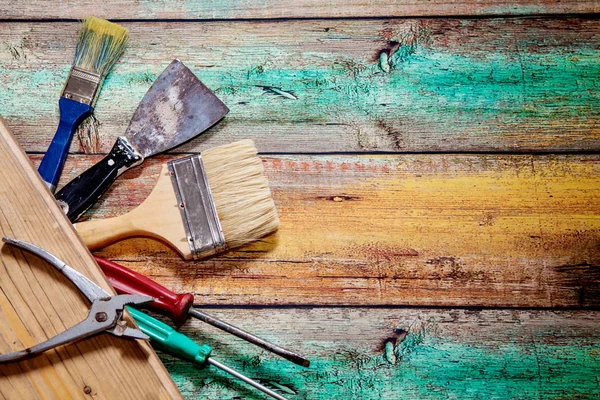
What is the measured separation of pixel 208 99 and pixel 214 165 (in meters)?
0.14

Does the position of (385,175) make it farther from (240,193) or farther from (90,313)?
(90,313)

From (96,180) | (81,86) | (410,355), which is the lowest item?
(410,355)

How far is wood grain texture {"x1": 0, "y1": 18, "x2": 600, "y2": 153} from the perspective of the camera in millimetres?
1079

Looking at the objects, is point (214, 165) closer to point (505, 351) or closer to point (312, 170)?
point (312, 170)

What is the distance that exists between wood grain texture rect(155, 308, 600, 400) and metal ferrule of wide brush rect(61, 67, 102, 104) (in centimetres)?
46

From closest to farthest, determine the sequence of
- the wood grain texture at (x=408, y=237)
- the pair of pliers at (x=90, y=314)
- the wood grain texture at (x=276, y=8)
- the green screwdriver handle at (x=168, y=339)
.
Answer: the pair of pliers at (x=90, y=314)
the green screwdriver handle at (x=168, y=339)
the wood grain texture at (x=408, y=237)
the wood grain texture at (x=276, y=8)

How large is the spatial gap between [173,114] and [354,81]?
0.35 m

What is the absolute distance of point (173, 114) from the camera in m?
1.05

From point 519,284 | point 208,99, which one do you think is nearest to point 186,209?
point 208,99

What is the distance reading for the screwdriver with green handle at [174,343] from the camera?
91cm

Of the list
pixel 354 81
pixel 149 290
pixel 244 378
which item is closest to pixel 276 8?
pixel 354 81

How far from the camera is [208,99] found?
1.05 meters

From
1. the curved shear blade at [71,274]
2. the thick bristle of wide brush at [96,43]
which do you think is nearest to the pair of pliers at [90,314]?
the curved shear blade at [71,274]

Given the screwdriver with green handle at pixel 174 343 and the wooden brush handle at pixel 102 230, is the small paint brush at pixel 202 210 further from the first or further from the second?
the screwdriver with green handle at pixel 174 343
